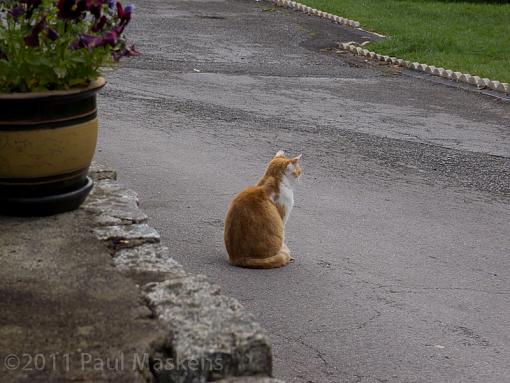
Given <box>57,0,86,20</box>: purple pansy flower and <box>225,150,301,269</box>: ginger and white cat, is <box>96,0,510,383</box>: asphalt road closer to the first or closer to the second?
<box>225,150,301,269</box>: ginger and white cat

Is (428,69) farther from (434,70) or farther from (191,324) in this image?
(191,324)

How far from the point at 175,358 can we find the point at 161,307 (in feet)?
1.27

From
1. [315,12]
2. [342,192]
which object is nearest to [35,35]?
[342,192]

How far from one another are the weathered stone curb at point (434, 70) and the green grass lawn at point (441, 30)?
172 millimetres

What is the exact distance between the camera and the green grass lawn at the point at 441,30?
15289mm

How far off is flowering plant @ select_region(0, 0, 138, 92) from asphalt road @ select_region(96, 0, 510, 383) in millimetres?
1916

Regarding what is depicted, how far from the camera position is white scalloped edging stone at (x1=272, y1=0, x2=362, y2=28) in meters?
19.1

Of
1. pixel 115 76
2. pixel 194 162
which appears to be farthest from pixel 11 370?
pixel 115 76

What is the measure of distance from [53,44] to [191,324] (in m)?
2.05

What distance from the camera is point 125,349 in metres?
3.46

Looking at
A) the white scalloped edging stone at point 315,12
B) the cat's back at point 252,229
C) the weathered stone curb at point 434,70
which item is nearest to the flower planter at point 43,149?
the cat's back at point 252,229

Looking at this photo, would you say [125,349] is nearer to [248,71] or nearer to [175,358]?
[175,358]

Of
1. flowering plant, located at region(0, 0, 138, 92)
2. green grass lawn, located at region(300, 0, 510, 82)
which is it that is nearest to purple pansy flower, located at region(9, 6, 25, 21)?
flowering plant, located at region(0, 0, 138, 92)

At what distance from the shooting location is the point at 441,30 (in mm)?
18094
